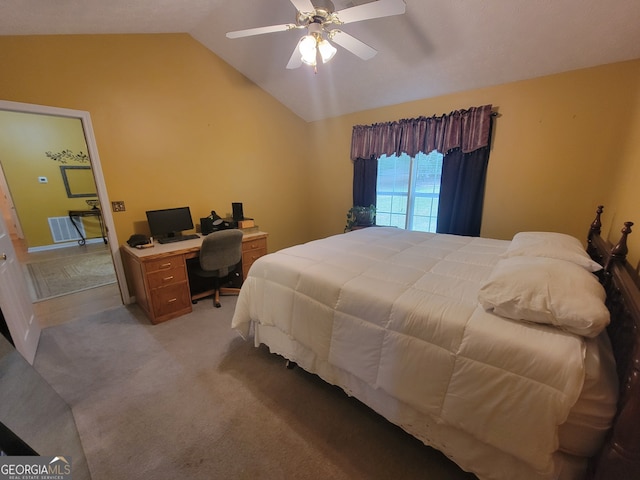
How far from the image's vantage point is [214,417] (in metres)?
1.53

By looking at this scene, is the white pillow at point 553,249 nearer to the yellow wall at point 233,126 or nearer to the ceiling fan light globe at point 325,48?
the yellow wall at point 233,126

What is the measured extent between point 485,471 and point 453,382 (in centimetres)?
41

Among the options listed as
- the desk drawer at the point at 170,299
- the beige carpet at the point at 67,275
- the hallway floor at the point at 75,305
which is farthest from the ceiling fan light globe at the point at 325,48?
the beige carpet at the point at 67,275

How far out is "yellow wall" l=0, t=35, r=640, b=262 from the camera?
2.19 metres

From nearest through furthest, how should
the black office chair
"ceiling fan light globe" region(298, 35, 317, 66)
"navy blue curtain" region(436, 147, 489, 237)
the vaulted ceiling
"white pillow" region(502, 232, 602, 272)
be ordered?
"white pillow" region(502, 232, 602, 272) < "ceiling fan light globe" region(298, 35, 317, 66) < the vaulted ceiling < the black office chair < "navy blue curtain" region(436, 147, 489, 237)

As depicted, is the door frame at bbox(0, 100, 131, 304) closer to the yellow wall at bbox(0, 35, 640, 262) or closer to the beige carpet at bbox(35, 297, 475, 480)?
the yellow wall at bbox(0, 35, 640, 262)

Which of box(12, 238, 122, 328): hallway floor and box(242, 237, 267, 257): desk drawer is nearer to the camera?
box(12, 238, 122, 328): hallway floor

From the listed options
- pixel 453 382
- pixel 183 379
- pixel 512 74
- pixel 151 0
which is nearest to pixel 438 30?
pixel 512 74

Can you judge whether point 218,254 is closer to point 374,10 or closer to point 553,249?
point 374,10

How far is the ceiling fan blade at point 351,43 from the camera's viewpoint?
1794mm

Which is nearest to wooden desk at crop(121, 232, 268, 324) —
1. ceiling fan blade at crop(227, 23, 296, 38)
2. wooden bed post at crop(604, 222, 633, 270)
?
ceiling fan blade at crop(227, 23, 296, 38)

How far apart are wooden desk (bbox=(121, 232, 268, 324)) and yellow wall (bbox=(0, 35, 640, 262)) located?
1.61 feet

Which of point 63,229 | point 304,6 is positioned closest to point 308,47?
point 304,6

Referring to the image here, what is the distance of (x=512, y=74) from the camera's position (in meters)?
2.51
